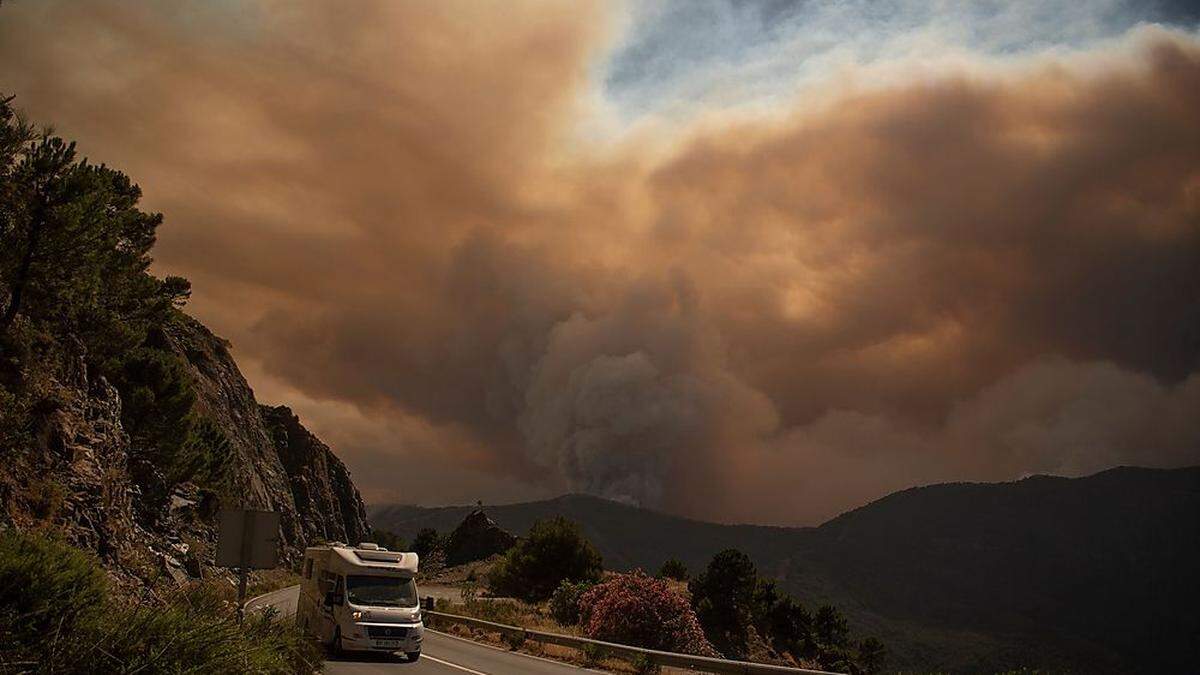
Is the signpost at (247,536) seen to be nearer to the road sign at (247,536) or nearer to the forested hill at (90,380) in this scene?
the road sign at (247,536)

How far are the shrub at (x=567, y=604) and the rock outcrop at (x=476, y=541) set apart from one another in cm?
7928

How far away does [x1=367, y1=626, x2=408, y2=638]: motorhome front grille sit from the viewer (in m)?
21.0

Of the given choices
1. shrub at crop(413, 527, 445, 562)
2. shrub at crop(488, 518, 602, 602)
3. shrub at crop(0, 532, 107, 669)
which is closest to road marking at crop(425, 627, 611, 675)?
shrub at crop(0, 532, 107, 669)

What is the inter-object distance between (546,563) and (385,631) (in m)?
45.7

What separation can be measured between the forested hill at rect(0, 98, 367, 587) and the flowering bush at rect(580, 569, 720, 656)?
16.5 metres

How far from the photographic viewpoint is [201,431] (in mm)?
65812

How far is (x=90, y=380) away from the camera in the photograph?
35.9 metres

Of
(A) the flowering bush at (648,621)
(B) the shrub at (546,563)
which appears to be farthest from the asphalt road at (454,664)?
(B) the shrub at (546,563)

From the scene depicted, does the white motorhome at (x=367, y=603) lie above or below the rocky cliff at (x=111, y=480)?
below

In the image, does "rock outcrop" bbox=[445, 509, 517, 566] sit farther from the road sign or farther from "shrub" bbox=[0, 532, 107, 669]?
"shrub" bbox=[0, 532, 107, 669]

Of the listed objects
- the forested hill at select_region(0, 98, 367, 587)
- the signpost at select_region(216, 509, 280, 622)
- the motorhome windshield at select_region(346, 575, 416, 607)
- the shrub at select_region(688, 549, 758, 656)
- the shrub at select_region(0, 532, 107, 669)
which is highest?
the forested hill at select_region(0, 98, 367, 587)

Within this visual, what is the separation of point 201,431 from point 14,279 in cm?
3932

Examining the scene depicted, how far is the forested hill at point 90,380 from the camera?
26.8 meters

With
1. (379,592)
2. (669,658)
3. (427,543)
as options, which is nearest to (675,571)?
(669,658)
